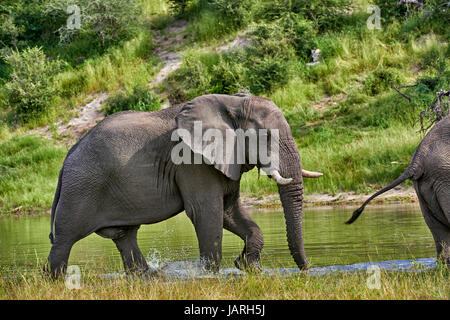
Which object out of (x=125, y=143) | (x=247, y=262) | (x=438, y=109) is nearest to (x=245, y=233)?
(x=247, y=262)

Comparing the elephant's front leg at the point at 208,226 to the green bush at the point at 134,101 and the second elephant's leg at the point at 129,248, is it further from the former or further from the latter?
the green bush at the point at 134,101

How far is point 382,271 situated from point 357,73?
17965 mm

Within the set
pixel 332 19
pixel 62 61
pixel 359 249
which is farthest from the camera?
pixel 62 61

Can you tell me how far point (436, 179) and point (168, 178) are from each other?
2.90m

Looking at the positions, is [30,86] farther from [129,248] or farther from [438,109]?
[129,248]

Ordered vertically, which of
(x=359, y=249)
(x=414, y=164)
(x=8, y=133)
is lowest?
A: (x=8, y=133)

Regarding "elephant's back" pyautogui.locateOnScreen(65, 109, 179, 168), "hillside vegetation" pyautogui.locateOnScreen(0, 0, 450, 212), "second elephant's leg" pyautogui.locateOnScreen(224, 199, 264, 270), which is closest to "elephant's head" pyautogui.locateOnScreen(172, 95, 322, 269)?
"elephant's back" pyautogui.locateOnScreen(65, 109, 179, 168)

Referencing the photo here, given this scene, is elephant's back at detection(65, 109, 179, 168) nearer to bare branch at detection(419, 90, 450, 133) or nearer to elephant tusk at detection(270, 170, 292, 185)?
elephant tusk at detection(270, 170, 292, 185)

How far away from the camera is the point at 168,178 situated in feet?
26.5

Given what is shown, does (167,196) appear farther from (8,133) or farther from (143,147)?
(8,133)

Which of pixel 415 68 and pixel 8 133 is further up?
pixel 415 68

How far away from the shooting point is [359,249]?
950 cm

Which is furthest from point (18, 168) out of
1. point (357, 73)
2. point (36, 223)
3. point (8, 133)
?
point (357, 73)

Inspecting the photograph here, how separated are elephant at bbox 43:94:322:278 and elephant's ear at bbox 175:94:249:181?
1 cm
